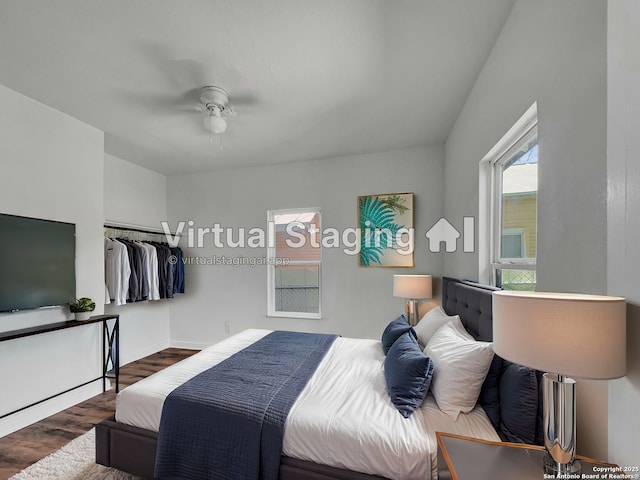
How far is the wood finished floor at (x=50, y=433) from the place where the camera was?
6.14 feet

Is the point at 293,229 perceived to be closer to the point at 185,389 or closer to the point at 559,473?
the point at 185,389

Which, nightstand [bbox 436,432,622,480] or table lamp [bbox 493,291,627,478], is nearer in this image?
table lamp [bbox 493,291,627,478]

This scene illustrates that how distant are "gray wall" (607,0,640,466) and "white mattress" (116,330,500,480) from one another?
57cm

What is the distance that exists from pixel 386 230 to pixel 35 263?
10.7 ft

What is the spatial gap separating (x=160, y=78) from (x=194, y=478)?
2.41 meters

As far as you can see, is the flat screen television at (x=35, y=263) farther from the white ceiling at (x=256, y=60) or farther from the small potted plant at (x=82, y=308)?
the white ceiling at (x=256, y=60)

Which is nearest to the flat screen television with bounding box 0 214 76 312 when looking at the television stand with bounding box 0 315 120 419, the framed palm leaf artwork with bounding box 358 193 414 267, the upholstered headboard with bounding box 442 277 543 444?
the television stand with bounding box 0 315 120 419

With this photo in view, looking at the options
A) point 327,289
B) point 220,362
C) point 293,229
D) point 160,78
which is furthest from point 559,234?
point 293,229

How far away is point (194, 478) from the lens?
1.41m

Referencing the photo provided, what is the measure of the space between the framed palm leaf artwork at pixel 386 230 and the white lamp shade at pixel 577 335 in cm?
266

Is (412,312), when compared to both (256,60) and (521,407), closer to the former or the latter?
(521,407)

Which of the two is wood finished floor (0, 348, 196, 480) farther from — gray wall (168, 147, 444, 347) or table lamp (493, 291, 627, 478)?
table lamp (493, 291, 627, 478)

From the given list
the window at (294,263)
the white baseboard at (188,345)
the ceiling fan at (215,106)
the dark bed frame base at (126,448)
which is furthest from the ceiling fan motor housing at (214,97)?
the white baseboard at (188,345)

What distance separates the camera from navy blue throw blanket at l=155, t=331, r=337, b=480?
134 centimetres
